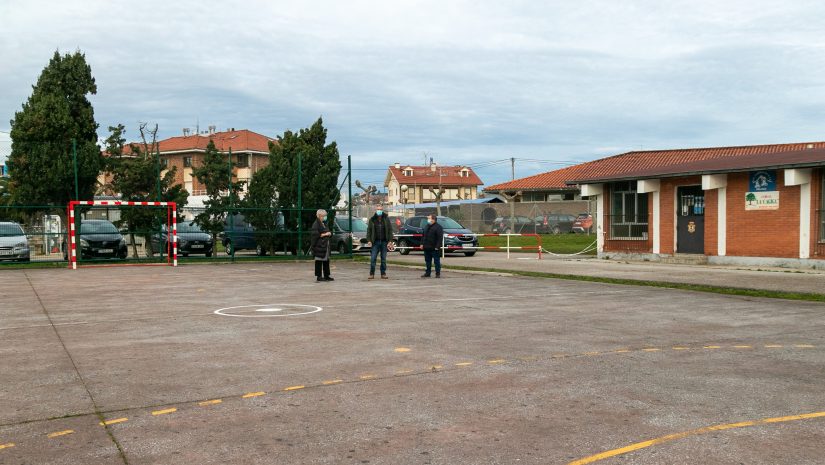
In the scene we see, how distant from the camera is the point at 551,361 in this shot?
294 inches

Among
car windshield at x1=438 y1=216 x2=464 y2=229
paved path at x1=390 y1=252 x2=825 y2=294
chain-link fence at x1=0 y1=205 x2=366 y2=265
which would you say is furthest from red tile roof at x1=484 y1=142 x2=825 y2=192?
paved path at x1=390 y1=252 x2=825 y2=294

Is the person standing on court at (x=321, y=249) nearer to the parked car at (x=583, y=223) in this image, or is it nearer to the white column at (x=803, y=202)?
the white column at (x=803, y=202)

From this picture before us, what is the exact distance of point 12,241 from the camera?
2367 cm

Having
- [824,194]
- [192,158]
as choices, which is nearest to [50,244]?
[824,194]

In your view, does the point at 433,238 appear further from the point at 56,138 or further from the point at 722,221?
the point at 56,138

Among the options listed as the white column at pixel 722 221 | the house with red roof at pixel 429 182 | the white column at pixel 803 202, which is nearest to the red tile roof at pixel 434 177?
the house with red roof at pixel 429 182

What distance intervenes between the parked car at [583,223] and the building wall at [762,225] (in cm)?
2721

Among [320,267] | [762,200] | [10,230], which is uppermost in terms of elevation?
[762,200]

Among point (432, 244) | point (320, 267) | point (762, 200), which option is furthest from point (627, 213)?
point (320, 267)

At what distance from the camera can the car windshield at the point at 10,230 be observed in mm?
23625

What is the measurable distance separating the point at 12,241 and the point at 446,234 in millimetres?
15567

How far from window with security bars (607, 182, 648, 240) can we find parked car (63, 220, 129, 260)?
1775cm

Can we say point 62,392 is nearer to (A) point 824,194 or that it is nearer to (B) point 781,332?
(B) point 781,332

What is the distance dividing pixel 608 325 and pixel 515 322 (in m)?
1.26
